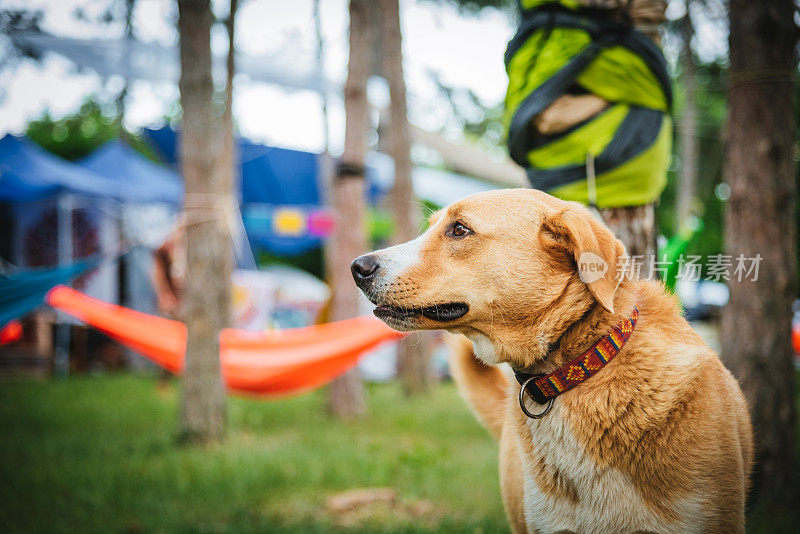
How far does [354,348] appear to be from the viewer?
472cm

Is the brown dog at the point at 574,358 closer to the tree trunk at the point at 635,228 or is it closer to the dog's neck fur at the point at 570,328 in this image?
the dog's neck fur at the point at 570,328

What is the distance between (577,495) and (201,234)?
390 cm

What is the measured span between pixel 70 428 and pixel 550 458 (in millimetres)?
5179

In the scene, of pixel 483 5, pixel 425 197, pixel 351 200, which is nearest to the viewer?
pixel 351 200

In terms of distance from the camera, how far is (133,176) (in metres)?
10.6

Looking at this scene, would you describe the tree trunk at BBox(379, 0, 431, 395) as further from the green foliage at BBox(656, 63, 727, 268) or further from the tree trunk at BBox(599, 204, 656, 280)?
the tree trunk at BBox(599, 204, 656, 280)

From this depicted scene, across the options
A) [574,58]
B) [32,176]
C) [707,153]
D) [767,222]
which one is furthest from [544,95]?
[707,153]

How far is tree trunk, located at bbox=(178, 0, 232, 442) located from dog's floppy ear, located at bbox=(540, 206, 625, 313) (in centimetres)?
357

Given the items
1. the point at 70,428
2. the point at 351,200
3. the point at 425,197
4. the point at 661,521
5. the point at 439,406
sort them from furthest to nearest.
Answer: the point at 425,197 → the point at 439,406 → the point at 351,200 → the point at 70,428 → the point at 661,521

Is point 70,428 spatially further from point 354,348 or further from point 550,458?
point 550,458

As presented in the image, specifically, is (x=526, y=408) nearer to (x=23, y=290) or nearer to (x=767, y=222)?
(x=767, y=222)

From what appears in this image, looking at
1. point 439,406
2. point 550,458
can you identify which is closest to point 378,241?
point 439,406

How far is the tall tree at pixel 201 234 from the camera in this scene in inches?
183

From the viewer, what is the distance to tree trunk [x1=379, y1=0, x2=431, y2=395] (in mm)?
7598
